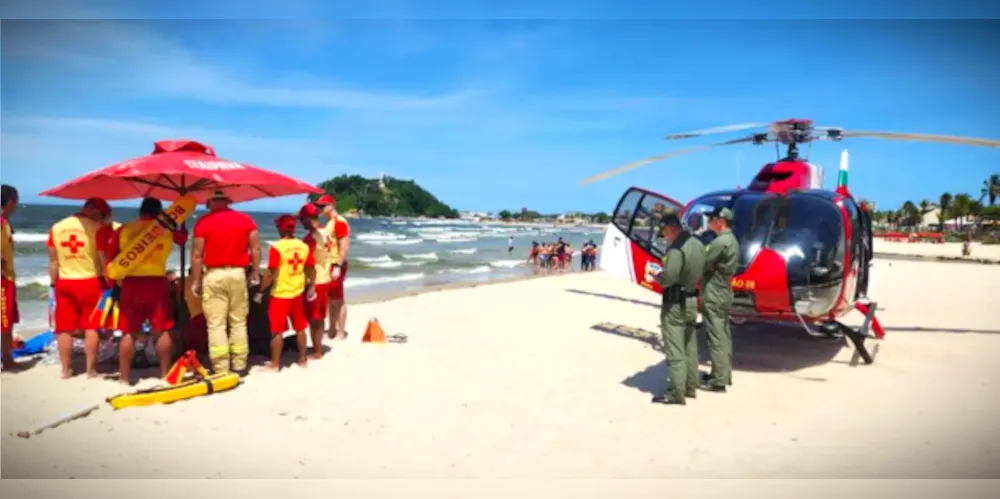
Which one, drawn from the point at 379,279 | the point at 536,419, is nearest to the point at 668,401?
the point at 536,419

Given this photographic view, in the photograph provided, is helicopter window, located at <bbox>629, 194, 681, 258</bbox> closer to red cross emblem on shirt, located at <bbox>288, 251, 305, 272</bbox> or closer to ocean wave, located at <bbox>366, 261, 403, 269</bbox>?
red cross emblem on shirt, located at <bbox>288, 251, 305, 272</bbox>

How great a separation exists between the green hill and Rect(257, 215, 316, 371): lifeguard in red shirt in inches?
5954

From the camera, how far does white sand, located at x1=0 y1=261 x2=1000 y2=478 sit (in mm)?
4199

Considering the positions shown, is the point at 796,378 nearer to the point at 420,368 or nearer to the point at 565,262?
the point at 420,368

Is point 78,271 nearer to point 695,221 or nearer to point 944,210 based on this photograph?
point 695,221

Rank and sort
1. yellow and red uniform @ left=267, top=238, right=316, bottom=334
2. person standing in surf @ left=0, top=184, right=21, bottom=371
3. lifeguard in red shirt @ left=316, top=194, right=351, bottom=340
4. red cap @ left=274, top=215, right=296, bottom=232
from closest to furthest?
person standing in surf @ left=0, top=184, right=21, bottom=371, yellow and red uniform @ left=267, top=238, right=316, bottom=334, red cap @ left=274, top=215, right=296, bottom=232, lifeguard in red shirt @ left=316, top=194, right=351, bottom=340

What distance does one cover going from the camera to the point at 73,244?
18.5 feet

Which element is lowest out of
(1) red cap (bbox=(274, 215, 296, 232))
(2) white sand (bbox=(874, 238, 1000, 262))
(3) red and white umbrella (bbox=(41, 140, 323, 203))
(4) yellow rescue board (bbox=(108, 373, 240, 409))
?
(2) white sand (bbox=(874, 238, 1000, 262))

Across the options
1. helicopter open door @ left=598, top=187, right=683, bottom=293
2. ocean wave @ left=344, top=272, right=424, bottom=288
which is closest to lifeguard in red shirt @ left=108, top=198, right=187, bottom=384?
helicopter open door @ left=598, top=187, right=683, bottom=293

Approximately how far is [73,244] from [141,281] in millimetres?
770

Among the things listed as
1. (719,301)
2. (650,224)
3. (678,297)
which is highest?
(650,224)

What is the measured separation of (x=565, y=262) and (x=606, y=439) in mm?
24400

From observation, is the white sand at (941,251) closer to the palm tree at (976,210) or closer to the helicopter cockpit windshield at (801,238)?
the helicopter cockpit windshield at (801,238)

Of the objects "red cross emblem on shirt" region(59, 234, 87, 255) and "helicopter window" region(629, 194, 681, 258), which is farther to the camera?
"helicopter window" region(629, 194, 681, 258)
